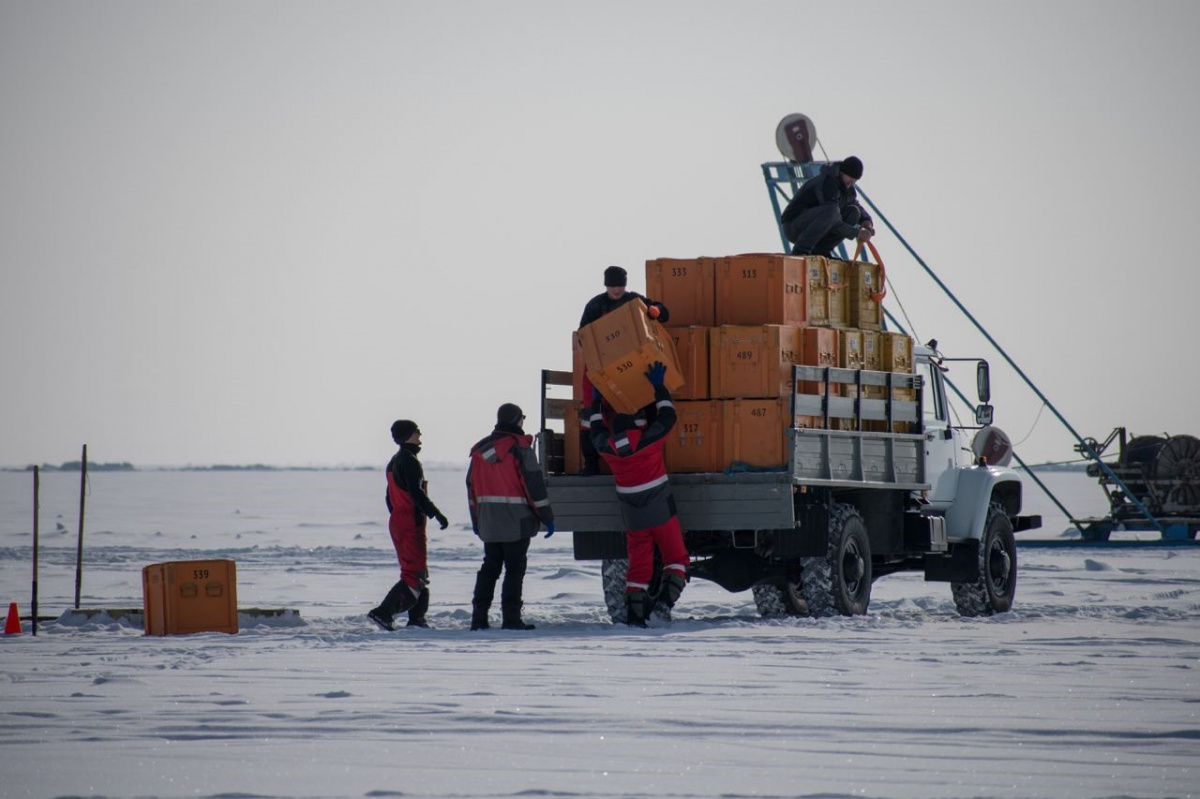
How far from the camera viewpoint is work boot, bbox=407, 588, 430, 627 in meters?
15.0

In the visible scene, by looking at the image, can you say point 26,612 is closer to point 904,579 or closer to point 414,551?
point 414,551

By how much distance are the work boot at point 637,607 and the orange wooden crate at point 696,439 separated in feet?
3.57

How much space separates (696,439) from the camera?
578 inches

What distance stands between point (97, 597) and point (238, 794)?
538 inches

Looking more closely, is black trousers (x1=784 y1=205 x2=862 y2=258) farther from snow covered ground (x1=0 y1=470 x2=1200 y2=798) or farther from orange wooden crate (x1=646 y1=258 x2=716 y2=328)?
snow covered ground (x1=0 y1=470 x2=1200 y2=798)

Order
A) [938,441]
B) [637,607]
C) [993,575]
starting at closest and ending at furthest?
[637,607] → [938,441] → [993,575]

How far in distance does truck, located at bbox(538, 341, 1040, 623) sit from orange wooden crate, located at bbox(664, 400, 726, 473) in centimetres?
19

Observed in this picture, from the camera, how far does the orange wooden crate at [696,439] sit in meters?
14.6

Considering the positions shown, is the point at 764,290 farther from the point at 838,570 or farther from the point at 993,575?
the point at 993,575

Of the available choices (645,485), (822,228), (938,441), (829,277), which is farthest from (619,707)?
(938,441)

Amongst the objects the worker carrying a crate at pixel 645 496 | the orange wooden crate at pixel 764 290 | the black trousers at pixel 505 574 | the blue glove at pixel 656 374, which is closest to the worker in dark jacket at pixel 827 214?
the orange wooden crate at pixel 764 290

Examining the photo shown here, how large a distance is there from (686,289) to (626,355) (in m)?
1.51

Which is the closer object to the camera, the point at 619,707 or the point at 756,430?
the point at 619,707

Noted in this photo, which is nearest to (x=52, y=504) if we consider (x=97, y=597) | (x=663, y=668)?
(x=97, y=597)
